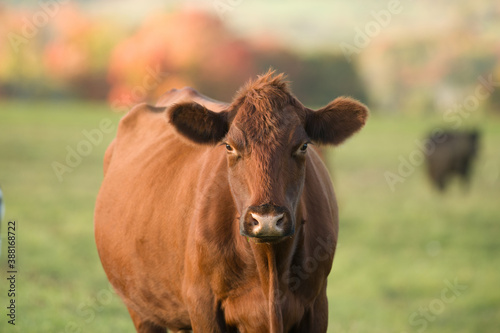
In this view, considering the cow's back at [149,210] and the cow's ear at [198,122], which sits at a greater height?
the cow's ear at [198,122]

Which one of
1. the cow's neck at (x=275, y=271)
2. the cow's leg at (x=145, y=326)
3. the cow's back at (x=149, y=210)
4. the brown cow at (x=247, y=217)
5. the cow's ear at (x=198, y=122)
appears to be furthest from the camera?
the cow's leg at (x=145, y=326)

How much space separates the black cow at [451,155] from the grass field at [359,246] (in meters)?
0.51

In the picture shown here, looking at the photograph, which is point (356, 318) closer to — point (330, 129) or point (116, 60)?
point (330, 129)

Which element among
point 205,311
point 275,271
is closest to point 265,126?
point 275,271

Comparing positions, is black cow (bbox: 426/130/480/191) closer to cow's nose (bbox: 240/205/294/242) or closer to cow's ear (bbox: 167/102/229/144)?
cow's ear (bbox: 167/102/229/144)

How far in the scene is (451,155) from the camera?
A: 69.9 ft

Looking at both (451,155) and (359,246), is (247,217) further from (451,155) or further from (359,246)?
(451,155)

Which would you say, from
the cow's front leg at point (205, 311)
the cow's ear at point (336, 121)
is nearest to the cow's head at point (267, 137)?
the cow's ear at point (336, 121)

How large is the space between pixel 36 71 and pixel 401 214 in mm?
20606

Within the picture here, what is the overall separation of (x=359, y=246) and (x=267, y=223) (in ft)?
40.3

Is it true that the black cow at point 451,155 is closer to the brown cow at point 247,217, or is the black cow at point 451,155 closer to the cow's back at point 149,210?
the cow's back at point 149,210

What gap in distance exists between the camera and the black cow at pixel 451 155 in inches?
832

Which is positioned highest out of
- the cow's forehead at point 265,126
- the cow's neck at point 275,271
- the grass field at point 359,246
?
the cow's forehead at point 265,126

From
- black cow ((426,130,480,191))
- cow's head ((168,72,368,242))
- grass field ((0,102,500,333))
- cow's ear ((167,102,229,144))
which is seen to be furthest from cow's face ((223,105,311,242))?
black cow ((426,130,480,191))
